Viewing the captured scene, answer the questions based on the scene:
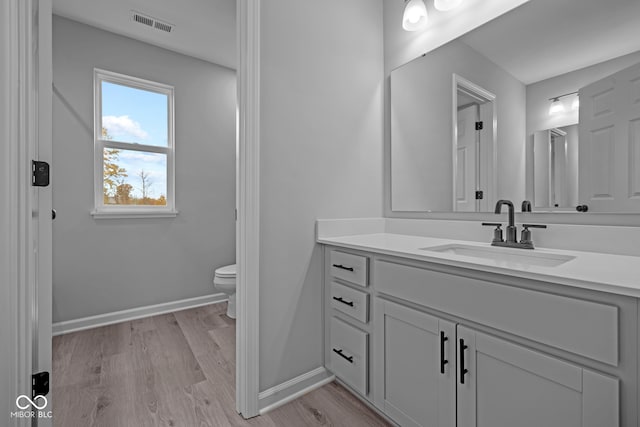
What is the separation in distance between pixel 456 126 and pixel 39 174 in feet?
6.29

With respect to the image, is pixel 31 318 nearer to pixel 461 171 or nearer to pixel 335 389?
pixel 335 389

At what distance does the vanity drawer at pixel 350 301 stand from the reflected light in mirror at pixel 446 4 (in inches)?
63.0

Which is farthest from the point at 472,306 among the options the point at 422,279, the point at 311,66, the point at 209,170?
the point at 209,170

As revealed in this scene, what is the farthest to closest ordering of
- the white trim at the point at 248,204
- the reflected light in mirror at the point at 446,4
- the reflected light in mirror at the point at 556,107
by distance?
1. the reflected light in mirror at the point at 446,4
2. the white trim at the point at 248,204
3. the reflected light in mirror at the point at 556,107

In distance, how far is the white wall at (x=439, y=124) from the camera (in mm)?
1442

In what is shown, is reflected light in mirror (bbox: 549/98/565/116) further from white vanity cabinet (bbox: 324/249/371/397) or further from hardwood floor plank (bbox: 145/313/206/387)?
hardwood floor plank (bbox: 145/313/206/387)

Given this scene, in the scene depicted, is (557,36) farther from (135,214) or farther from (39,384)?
(135,214)

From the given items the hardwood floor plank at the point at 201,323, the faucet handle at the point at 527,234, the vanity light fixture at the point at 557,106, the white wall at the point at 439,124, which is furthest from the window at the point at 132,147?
the vanity light fixture at the point at 557,106

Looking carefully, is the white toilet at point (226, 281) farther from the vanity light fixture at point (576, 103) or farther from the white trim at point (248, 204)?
the vanity light fixture at point (576, 103)

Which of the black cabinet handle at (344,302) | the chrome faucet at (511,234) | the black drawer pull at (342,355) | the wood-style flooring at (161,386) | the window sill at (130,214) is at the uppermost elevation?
the window sill at (130,214)

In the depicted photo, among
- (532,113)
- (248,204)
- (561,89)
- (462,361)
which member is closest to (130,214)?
(248,204)

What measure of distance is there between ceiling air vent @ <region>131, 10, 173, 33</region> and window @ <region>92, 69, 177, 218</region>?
465mm

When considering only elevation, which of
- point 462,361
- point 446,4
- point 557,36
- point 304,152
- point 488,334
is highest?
point 446,4

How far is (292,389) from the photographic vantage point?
1.57m
